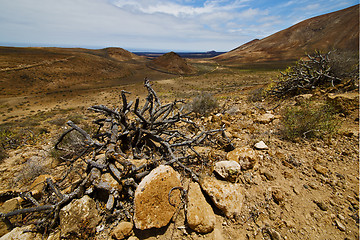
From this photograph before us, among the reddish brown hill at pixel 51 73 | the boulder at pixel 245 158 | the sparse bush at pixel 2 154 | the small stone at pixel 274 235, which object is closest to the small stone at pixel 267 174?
the boulder at pixel 245 158

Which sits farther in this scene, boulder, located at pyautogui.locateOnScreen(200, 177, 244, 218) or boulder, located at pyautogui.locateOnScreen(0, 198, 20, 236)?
boulder, located at pyautogui.locateOnScreen(200, 177, 244, 218)

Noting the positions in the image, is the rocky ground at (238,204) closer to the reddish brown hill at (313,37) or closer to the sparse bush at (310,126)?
the sparse bush at (310,126)

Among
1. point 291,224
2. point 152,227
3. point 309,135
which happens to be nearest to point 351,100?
point 309,135

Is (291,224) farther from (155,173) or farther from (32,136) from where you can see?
(32,136)

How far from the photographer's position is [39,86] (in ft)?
78.3

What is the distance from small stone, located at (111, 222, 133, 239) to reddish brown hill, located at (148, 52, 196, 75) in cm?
4392

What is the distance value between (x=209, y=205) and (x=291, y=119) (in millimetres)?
2853

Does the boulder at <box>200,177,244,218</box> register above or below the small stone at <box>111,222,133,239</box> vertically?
above

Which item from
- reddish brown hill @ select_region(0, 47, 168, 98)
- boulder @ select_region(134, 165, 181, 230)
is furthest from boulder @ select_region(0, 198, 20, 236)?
reddish brown hill @ select_region(0, 47, 168, 98)

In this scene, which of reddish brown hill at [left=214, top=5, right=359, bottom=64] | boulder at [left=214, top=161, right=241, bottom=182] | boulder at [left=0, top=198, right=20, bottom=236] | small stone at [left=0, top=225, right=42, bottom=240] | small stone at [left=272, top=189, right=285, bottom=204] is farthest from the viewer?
reddish brown hill at [left=214, top=5, right=359, bottom=64]

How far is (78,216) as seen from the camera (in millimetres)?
1643

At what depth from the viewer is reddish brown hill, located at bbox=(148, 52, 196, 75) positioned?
44119 mm

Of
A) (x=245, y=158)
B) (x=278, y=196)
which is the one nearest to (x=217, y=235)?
(x=278, y=196)

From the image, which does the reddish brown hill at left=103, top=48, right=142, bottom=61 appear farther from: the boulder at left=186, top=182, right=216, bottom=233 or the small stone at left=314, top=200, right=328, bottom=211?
the small stone at left=314, top=200, right=328, bottom=211
